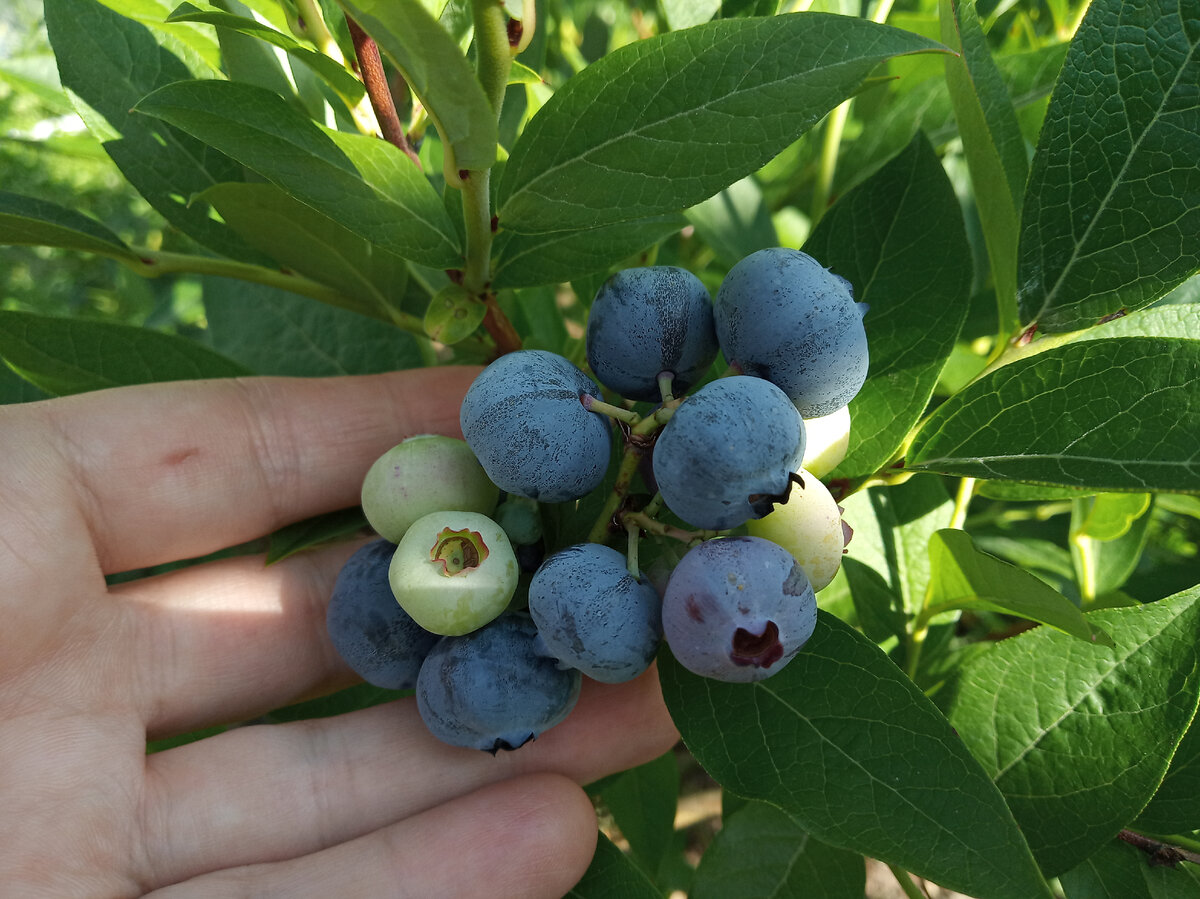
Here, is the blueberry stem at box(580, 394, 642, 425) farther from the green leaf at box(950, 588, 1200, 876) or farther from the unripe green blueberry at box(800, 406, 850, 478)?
the green leaf at box(950, 588, 1200, 876)

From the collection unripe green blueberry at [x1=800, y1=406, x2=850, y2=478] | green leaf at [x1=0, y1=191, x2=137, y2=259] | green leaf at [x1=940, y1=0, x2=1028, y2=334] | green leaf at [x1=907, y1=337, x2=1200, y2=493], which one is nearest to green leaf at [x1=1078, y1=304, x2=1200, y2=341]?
green leaf at [x1=940, y1=0, x2=1028, y2=334]

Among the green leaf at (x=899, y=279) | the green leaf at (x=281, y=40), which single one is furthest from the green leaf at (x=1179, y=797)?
the green leaf at (x=281, y=40)

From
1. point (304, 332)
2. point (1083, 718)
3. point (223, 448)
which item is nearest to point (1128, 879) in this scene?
point (1083, 718)

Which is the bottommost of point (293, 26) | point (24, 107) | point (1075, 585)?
point (1075, 585)

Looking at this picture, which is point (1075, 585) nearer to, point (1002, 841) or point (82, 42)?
point (1002, 841)

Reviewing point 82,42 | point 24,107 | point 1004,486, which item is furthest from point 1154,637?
point 24,107

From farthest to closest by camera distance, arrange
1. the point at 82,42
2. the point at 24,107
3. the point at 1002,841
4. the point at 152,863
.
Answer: the point at 24,107, the point at 152,863, the point at 82,42, the point at 1002,841
